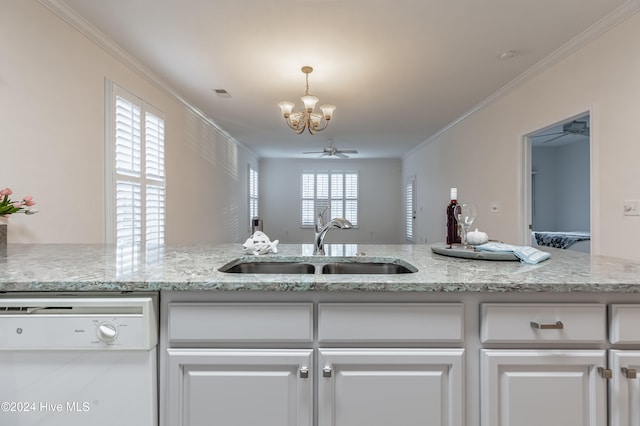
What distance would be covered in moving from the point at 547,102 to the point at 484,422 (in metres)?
3.16

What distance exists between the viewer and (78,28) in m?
2.31

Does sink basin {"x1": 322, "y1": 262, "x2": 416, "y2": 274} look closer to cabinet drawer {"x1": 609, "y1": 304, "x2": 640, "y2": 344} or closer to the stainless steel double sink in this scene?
the stainless steel double sink

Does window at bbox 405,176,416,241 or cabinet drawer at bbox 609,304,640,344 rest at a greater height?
window at bbox 405,176,416,241

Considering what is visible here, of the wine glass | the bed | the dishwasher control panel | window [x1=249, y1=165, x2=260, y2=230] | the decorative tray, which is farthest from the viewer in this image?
window [x1=249, y1=165, x2=260, y2=230]

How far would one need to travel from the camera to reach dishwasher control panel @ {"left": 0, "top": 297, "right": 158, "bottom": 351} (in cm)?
89

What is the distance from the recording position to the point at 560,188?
6.75 metres

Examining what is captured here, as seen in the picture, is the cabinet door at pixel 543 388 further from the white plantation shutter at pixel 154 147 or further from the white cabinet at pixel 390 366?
the white plantation shutter at pixel 154 147

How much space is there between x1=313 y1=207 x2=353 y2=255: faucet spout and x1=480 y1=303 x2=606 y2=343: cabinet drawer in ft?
2.15

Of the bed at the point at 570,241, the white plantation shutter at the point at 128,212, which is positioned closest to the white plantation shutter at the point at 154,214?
the white plantation shutter at the point at 128,212

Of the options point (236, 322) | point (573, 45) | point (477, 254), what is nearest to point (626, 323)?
point (477, 254)

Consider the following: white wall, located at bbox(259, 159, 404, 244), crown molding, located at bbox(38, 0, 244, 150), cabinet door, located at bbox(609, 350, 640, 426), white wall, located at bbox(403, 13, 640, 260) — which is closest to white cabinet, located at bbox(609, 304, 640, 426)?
cabinet door, located at bbox(609, 350, 640, 426)

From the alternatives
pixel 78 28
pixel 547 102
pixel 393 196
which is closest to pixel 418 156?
pixel 393 196

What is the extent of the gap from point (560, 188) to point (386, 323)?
773cm

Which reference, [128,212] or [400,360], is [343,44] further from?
[400,360]
